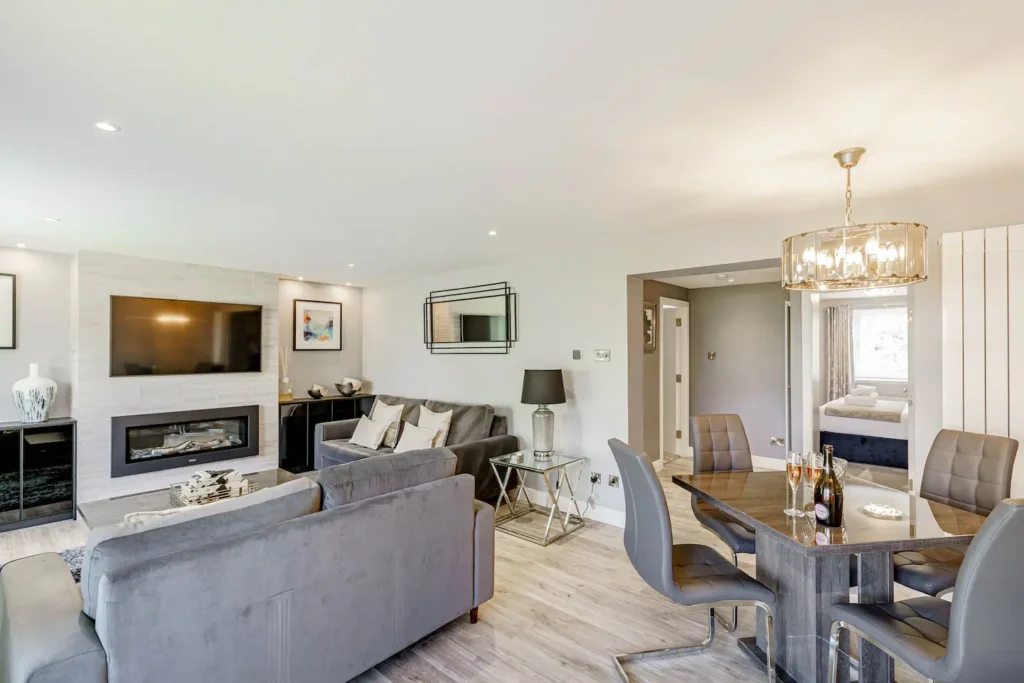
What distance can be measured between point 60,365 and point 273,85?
461 cm

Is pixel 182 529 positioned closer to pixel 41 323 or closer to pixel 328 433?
pixel 328 433

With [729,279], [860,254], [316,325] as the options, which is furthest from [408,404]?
[860,254]

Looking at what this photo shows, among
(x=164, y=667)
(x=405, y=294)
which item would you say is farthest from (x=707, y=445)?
(x=405, y=294)

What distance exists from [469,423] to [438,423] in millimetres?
311

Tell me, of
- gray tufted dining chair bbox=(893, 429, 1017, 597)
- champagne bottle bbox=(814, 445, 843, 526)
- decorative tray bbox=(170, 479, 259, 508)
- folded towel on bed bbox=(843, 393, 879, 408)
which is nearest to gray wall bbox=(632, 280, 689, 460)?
gray tufted dining chair bbox=(893, 429, 1017, 597)

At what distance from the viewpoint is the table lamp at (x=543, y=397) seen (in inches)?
165

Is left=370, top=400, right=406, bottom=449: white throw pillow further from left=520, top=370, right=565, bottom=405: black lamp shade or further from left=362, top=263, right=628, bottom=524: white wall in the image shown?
left=520, top=370, right=565, bottom=405: black lamp shade

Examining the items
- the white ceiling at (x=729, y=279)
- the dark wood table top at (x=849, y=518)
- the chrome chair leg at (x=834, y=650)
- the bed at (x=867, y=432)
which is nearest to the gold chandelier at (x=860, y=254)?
the dark wood table top at (x=849, y=518)

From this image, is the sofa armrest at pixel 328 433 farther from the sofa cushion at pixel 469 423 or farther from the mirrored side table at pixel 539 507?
the mirrored side table at pixel 539 507

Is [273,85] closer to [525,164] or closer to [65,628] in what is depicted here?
[525,164]

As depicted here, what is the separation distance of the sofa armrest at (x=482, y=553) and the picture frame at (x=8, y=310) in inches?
182

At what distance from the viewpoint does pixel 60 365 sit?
4.56 metres

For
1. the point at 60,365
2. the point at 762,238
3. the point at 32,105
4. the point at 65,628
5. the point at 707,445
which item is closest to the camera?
the point at 65,628

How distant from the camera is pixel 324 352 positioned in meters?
6.55
